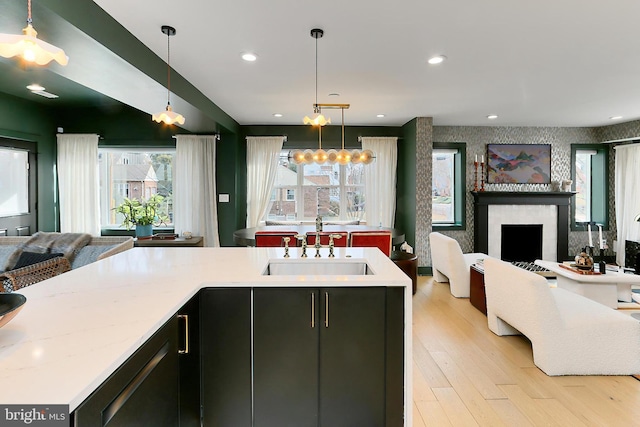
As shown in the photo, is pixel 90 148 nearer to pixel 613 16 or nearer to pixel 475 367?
pixel 475 367

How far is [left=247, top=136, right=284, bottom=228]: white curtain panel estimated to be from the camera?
19.4 feet

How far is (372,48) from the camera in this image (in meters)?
2.81

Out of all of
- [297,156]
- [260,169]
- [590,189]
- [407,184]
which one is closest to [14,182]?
[260,169]

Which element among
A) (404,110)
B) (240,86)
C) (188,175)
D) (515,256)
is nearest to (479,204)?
(515,256)

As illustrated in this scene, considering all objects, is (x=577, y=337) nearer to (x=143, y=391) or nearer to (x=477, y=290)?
(x=477, y=290)

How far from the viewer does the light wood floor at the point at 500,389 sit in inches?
80.0

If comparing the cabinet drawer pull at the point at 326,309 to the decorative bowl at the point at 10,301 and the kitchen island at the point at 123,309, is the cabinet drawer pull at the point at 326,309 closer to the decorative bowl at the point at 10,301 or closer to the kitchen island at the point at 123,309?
the kitchen island at the point at 123,309

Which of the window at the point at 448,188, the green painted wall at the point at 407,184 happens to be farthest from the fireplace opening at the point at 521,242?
the green painted wall at the point at 407,184

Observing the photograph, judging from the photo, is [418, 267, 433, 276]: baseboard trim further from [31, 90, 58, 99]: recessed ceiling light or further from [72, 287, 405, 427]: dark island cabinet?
[31, 90, 58, 99]: recessed ceiling light

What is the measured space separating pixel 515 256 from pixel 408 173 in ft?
7.72

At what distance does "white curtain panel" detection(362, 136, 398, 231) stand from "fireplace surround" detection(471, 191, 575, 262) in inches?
54.2

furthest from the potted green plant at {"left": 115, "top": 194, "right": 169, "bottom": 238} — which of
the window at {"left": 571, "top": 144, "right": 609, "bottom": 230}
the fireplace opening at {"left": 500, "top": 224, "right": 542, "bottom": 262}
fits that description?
the window at {"left": 571, "top": 144, "right": 609, "bottom": 230}

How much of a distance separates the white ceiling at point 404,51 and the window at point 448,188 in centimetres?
136

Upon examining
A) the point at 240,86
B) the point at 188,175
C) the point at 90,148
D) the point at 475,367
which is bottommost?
the point at 475,367
